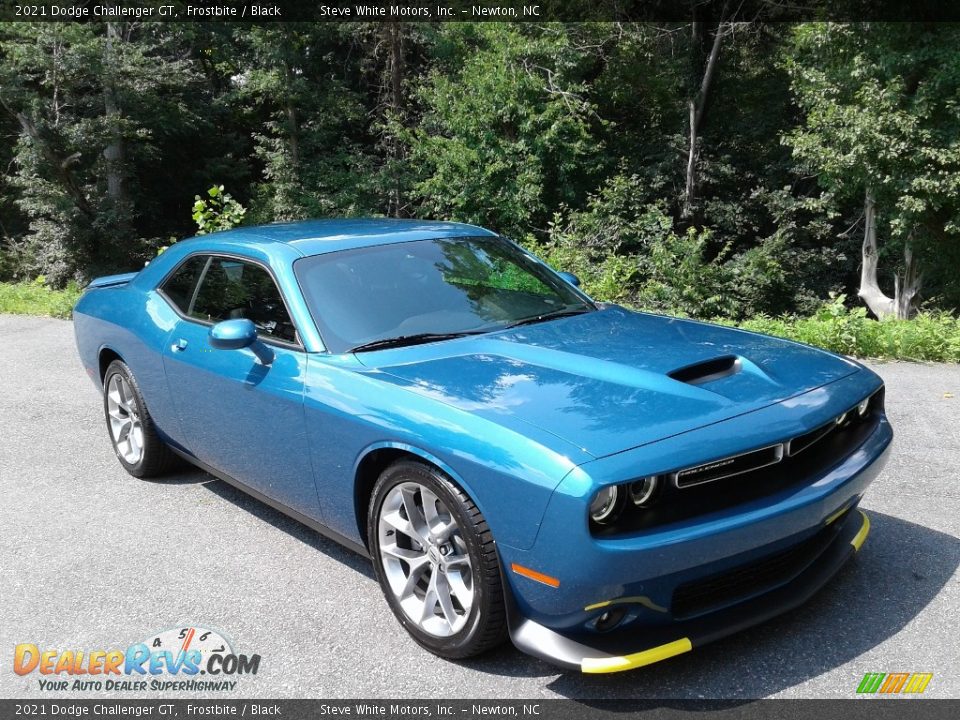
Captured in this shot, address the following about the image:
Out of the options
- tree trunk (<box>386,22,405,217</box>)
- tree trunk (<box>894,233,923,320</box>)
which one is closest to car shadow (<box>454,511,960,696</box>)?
tree trunk (<box>894,233,923,320</box>)

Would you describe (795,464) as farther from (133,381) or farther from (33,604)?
(133,381)

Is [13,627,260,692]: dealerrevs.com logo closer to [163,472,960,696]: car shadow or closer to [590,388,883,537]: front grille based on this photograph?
[163,472,960,696]: car shadow

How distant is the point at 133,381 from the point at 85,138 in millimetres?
22739

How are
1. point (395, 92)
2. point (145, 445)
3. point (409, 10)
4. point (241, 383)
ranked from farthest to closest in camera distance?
point (395, 92)
point (409, 10)
point (145, 445)
point (241, 383)

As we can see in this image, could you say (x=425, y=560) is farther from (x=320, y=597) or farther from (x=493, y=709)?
(x=320, y=597)

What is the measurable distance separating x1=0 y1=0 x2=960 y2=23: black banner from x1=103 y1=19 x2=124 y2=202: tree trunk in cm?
114

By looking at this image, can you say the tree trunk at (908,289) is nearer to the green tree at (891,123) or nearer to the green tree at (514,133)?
the green tree at (891,123)

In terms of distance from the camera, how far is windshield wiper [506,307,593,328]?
13.3 feet

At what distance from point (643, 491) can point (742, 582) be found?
0.55 m

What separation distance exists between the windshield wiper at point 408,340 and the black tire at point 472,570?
2.07ft

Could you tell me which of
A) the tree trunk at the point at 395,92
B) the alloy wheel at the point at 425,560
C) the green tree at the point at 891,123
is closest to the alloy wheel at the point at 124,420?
the alloy wheel at the point at 425,560

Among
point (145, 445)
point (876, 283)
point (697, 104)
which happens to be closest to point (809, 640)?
point (145, 445)

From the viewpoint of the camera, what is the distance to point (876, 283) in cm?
2459

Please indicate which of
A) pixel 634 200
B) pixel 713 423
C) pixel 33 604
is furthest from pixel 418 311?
pixel 634 200
